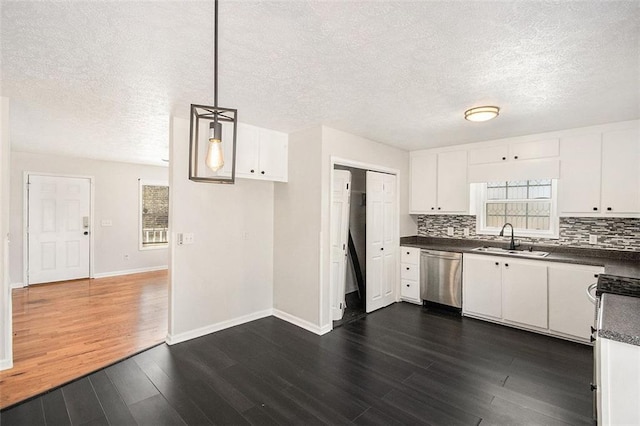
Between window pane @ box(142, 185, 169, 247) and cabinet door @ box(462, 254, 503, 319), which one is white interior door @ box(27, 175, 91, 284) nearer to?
window pane @ box(142, 185, 169, 247)

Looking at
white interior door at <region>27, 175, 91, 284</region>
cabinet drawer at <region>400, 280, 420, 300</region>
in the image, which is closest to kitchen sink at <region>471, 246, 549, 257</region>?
cabinet drawer at <region>400, 280, 420, 300</region>

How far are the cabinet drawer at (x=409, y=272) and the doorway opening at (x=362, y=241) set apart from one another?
5.1 inches

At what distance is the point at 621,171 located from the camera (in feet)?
10.5

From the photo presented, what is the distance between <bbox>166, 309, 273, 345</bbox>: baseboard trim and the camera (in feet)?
10.5

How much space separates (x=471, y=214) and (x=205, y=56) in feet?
13.1

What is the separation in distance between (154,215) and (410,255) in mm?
5724

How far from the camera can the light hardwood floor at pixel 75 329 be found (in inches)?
101

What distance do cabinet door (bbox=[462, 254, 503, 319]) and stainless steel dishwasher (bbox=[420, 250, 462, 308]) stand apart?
9cm

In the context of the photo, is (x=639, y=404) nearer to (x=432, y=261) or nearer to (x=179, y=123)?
(x=432, y=261)

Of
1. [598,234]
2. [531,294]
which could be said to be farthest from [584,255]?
[531,294]

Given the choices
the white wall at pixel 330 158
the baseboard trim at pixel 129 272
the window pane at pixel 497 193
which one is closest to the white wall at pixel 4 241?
the white wall at pixel 330 158

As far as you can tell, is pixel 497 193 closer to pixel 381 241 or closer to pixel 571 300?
pixel 571 300

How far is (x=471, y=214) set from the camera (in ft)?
14.3

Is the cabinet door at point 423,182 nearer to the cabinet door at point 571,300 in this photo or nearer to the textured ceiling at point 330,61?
the textured ceiling at point 330,61
